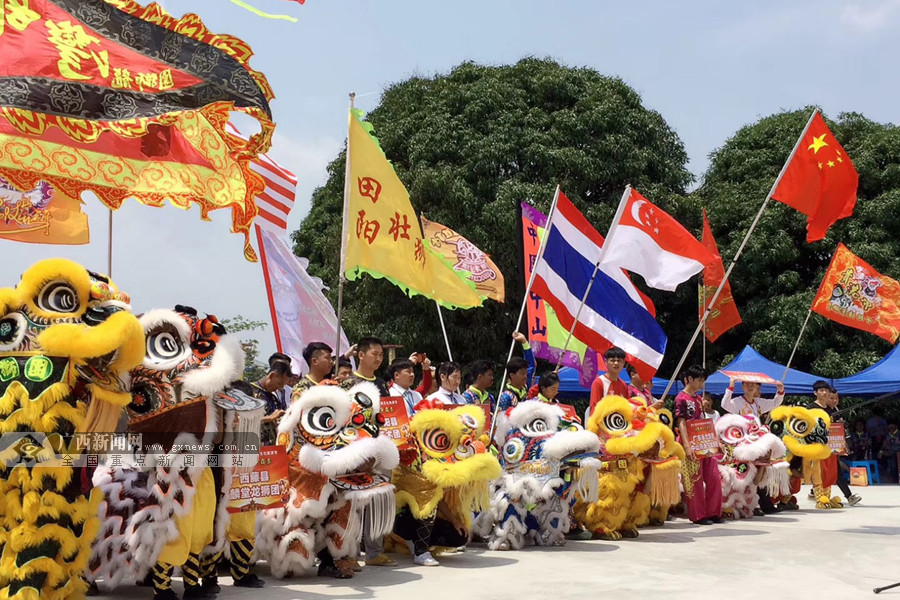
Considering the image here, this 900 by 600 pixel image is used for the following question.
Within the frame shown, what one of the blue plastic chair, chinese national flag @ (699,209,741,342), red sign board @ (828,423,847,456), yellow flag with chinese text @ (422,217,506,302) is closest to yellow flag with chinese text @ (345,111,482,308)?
yellow flag with chinese text @ (422,217,506,302)

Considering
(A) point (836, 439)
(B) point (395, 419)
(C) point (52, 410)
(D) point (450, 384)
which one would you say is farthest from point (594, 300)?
(C) point (52, 410)

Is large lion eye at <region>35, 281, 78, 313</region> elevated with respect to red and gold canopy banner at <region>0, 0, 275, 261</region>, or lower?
lower

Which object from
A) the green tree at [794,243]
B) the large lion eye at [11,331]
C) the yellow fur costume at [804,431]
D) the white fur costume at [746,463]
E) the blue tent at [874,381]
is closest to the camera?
the large lion eye at [11,331]

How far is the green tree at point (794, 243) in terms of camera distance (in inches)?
791

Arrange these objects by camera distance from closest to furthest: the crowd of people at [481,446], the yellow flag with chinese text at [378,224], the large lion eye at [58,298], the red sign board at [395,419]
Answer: the large lion eye at [58,298] → the crowd of people at [481,446] → the red sign board at [395,419] → the yellow flag with chinese text at [378,224]

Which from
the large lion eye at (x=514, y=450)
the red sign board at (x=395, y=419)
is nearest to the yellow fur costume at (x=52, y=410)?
the red sign board at (x=395, y=419)

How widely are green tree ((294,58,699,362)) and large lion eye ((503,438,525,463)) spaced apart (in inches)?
361

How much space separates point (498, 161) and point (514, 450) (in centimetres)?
1178

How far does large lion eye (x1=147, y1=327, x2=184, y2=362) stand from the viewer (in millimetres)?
5762

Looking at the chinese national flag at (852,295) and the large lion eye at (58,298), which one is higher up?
the chinese national flag at (852,295)

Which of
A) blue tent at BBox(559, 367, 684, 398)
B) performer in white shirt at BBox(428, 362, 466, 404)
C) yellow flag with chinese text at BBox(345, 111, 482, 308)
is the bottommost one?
performer in white shirt at BBox(428, 362, 466, 404)

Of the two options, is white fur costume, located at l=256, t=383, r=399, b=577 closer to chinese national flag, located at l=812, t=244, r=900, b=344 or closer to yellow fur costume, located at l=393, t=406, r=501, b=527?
yellow fur costume, located at l=393, t=406, r=501, b=527

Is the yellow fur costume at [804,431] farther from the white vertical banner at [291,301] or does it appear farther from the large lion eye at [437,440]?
the large lion eye at [437,440]

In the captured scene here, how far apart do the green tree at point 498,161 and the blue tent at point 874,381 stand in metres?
4.68
